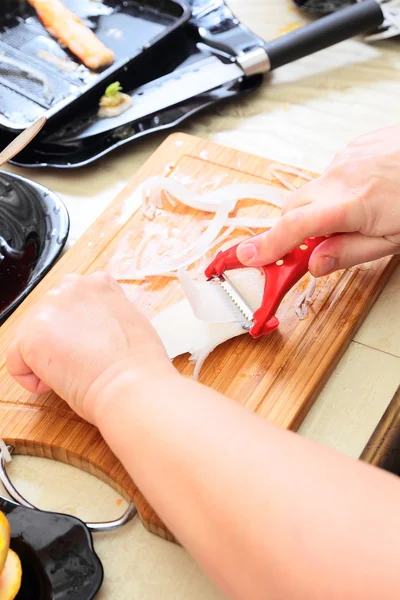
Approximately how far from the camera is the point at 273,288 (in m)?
0.81

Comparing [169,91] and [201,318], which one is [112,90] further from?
[201,318]

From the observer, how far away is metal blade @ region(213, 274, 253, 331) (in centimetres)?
82

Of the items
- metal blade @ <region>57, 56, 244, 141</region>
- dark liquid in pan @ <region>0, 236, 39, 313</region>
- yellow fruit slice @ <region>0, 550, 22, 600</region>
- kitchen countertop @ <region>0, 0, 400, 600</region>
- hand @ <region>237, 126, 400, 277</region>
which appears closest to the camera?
yellow fruit slice @ <region>0, 550, 22, 600</region>

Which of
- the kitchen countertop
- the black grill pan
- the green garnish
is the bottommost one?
the kitchen countertop

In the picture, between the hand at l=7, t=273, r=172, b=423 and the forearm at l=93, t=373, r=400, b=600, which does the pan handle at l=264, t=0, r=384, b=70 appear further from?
the forearm at l=93, t=373, r=400, b=600

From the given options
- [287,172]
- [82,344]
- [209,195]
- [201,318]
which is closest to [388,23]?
[287,172]

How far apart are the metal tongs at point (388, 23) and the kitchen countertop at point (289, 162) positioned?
0.08ft

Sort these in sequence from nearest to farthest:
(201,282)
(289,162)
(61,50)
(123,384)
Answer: (123,384) → (201,282) → (289,162) → (61,50)

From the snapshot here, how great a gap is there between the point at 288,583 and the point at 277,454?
0.10 meters

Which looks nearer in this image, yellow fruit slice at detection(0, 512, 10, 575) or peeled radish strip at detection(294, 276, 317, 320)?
yellow fruit slice at detection(0, 512, 10, 575)

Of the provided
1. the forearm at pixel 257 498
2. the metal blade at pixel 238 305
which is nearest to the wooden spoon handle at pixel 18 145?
the metal blade at pixel 238 305

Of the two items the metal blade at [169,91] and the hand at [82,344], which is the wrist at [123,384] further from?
the metal blade at [169,91]

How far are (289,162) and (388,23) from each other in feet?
1.38

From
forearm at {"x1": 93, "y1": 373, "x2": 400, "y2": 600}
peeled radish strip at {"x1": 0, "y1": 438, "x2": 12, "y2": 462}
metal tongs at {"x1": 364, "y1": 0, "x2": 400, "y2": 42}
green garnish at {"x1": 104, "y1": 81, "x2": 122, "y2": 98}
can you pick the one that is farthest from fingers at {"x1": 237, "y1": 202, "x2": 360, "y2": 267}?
metal tongs at {"x1": 364, "y1": 0, "x2": 400, "y2": 42}
